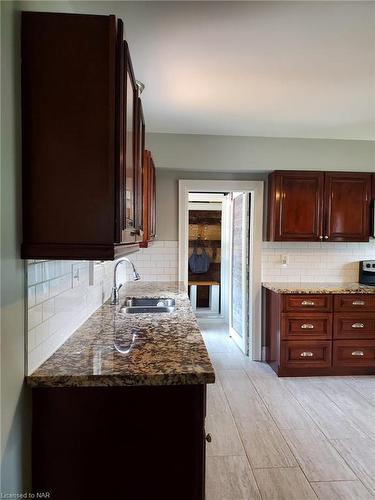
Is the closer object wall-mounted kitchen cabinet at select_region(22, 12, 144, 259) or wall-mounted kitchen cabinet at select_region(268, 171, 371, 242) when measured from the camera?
wall-mounted kitchen cabinet at select_region(22, 12, 144, 259)

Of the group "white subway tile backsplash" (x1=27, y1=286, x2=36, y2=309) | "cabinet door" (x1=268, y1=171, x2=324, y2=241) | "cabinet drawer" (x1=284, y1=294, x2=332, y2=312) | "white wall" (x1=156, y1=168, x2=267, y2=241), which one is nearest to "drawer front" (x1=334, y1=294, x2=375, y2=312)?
"cabinet drawer" (x1=284, y1=294, x2=332, y2=312)

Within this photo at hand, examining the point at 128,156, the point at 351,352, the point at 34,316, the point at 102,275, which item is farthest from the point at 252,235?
the point at 34,316

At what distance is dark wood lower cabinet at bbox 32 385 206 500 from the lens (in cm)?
115

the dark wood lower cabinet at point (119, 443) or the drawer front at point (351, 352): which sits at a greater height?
the dark wood lower cabinet at point (119, 443)

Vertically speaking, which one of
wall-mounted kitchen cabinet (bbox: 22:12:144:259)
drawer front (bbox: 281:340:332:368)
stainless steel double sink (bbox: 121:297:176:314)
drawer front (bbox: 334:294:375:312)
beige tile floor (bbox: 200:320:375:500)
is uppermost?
wall-mounted kitchen cabinet (bbox: 22:12:144:259)

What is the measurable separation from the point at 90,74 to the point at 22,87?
0.74 feet

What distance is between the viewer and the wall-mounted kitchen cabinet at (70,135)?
Answer: 1068 mm

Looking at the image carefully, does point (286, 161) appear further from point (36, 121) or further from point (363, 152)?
point (36, 121)

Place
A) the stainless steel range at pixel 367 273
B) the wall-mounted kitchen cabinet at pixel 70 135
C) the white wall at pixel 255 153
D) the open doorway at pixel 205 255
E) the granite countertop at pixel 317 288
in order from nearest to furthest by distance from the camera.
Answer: the wall-mounted kitchen cabinet at pixel 70 135 < the granite countertop at pixel 317 288 < the white wall at pixel 255 153 < the stainless steel range at pixel 367 273 < the open doorway at pixel 205 255

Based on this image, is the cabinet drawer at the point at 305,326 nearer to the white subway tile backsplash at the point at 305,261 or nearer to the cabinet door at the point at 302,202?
the white subway tile backsplash at the point at 305,261

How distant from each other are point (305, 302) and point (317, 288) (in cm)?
22

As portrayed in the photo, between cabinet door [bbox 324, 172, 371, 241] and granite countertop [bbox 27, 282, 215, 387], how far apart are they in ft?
7.34

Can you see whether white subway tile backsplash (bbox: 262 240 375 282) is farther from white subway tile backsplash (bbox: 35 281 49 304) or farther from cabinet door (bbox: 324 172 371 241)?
white subway tile backsplash (bbox: 35 281 49 304)

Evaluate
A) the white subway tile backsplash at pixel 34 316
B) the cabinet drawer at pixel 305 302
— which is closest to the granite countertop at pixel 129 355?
the white subway tile backsplash at pixel 34 316
